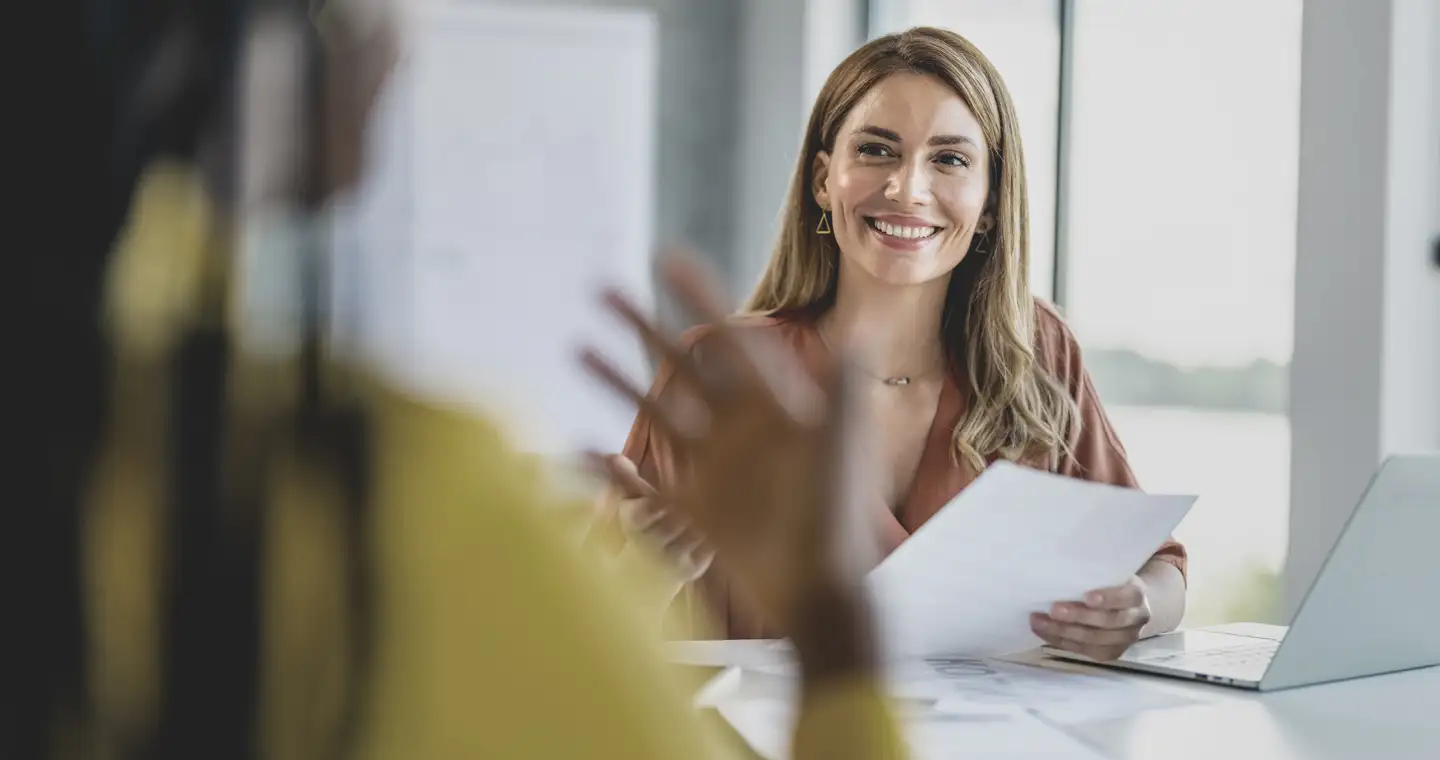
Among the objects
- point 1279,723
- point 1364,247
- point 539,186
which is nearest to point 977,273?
point 1364,247

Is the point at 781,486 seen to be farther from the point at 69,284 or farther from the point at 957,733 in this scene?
the point at 957,733

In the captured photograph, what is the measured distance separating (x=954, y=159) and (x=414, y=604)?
5.91ft

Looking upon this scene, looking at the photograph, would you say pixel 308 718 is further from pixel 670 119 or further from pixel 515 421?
pixel 670 119

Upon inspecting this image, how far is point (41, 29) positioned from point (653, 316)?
1.22 ft

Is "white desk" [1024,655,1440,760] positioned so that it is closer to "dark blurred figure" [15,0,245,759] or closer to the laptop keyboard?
the laptop keyboard

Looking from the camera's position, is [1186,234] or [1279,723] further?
[1186,234]

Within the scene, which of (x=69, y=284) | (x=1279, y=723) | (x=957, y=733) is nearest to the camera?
(x=69, y=284)

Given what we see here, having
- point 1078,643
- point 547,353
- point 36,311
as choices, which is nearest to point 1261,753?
point 1078,643

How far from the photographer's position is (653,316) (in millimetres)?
719

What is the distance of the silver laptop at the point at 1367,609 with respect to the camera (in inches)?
51.6

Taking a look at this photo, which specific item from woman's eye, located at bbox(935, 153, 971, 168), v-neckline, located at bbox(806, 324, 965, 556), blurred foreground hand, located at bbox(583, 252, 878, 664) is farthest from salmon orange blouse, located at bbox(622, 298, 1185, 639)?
blurred foreground hand, located at bbox(583, 252, 878, 664)

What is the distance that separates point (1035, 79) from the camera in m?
4.04

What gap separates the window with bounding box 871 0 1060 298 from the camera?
3.90 metres

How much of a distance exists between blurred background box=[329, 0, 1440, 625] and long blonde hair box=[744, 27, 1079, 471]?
0.27m
